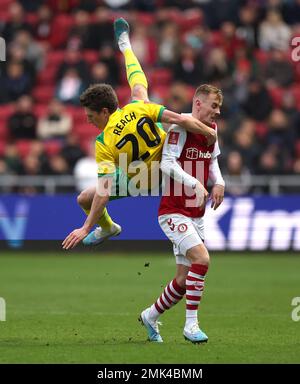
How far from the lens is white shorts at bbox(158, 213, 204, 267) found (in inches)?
362

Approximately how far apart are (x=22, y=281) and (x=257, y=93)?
759 cm

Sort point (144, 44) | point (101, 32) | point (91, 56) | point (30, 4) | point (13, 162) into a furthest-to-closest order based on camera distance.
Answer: point (30, 4)
point (91, 56)
point (101, 32)
point (144, 44)
point (13, 162)

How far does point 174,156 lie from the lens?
9.27 m

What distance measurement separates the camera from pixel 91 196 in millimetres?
9805

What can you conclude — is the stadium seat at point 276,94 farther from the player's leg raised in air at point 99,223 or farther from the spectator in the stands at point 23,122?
the player's leg raised in air at point 99,223

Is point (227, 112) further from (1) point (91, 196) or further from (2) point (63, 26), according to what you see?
(1) point (91, 196)

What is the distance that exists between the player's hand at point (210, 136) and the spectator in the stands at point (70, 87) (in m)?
12.3

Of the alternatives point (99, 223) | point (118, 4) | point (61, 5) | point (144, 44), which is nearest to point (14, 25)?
point (61, 5)

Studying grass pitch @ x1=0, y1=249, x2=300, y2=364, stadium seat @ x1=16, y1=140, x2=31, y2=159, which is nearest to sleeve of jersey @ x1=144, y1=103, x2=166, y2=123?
grass pitch @ x1=0, y1=249, x2=300, y2=364

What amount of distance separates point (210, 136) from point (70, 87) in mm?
12752

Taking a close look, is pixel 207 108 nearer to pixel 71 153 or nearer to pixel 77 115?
pixel 71 153

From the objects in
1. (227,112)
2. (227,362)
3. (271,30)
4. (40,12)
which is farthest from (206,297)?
(40,12)

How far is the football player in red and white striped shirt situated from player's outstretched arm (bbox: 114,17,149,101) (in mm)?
572

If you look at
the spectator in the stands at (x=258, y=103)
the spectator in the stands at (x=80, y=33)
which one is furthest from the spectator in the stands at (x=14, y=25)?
the spectator in the stands at (x=258, y=103)
